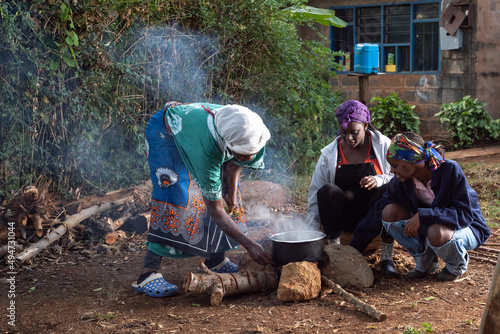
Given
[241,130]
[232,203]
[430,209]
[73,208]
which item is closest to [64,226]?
[73,208]

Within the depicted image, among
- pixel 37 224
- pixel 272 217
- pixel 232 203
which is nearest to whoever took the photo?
pixel 232 203

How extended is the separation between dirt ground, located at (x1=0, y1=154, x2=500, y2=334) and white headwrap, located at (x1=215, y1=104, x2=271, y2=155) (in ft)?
3.29

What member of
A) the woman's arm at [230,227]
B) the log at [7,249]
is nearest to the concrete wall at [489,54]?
the woman's arm at [230,227]

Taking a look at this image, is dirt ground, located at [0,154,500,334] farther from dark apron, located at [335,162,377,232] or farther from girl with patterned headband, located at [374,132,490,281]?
dark apron, located at [335,162,377,232]

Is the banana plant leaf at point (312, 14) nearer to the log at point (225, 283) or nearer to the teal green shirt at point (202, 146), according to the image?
the teal green shirt at point (202, 146)

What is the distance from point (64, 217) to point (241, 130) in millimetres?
2962

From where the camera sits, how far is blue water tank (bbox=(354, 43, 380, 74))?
27.1 ft

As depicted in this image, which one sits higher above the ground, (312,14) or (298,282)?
(312,14)

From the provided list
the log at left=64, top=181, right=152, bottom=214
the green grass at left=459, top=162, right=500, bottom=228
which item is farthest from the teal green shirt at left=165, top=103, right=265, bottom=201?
the green grass at left=459, top=162, right=500, bottom=228

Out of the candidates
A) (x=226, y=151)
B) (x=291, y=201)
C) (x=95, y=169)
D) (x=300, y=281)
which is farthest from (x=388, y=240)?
(x=95, y=169)

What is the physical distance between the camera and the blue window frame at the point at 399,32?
10289 mm

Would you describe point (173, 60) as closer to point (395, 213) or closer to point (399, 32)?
point (395, 213)

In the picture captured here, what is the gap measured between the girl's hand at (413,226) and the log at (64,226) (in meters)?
3.11

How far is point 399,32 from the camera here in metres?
10.6
